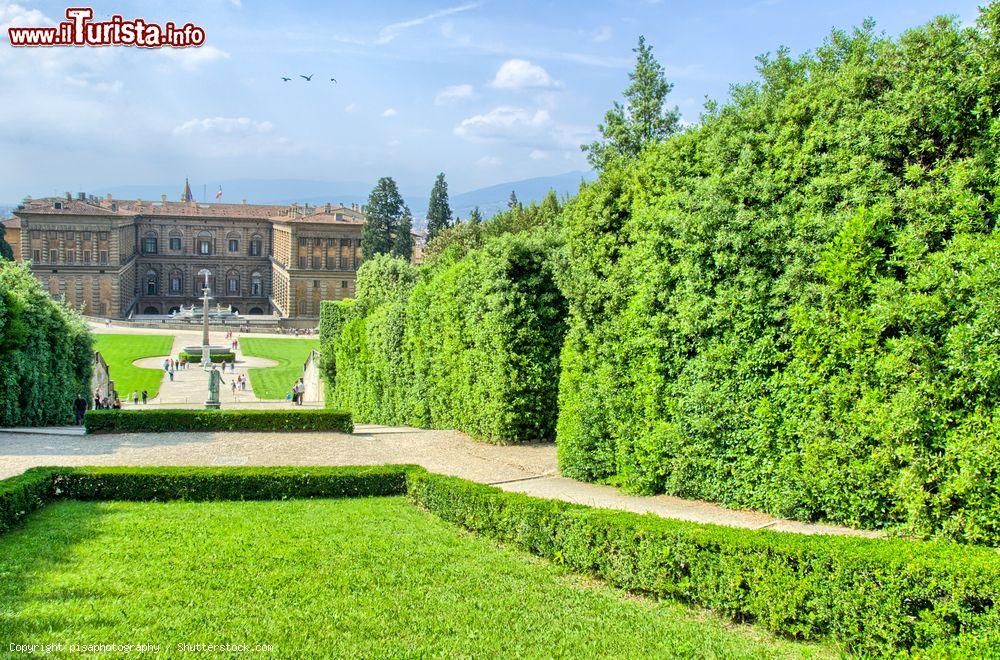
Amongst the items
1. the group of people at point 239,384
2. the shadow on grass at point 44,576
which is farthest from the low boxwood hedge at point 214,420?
the group of people at point 239,384

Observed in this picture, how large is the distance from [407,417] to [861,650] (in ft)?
61.3

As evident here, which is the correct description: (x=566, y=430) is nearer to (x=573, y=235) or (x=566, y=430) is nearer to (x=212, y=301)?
(x=573, y=235)

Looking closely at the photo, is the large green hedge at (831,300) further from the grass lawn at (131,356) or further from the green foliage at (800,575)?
the grass lawn at (131,356)

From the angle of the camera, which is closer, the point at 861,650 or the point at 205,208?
the point at 861,650

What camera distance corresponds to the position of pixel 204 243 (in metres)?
98.1

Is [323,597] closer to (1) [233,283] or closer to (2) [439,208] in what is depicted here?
(2) [439,208]

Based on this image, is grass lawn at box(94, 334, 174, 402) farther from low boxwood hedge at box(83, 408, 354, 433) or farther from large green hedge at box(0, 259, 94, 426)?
low boxwood hedge at box(83, 408, 354, 433)

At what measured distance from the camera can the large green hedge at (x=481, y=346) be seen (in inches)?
702

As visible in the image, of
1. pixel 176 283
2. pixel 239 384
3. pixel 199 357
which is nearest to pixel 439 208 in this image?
pixel 199 357

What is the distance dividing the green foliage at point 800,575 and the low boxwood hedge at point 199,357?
146 feet

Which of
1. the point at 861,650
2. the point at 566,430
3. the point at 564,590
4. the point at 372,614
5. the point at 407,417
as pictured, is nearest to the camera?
the point at 861,650

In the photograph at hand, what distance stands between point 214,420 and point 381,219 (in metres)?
55.7

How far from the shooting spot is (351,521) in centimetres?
1134

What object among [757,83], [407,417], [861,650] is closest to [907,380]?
[861,650]
